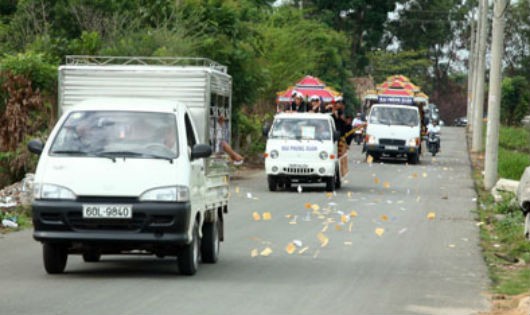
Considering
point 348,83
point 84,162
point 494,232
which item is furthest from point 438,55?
point 84,162

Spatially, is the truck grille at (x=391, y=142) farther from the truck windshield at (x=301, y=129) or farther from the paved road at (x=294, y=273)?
the paved road at (x=294, y=273)

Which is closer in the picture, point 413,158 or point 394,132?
point 394,132

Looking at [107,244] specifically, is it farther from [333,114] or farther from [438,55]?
[438,55]

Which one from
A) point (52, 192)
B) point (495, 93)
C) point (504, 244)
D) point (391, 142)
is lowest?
point (504, 244)

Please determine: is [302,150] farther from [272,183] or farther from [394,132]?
[394,132]

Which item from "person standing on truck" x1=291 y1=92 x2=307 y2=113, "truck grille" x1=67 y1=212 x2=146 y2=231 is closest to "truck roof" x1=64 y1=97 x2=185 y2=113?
"truck grille" x1=67 y1=212 x2=146 y2=231

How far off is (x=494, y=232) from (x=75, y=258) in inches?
328

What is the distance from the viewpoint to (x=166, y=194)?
1228cm

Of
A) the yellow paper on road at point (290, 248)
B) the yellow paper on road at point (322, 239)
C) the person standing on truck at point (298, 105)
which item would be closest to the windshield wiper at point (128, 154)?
the yellow paper on road at point (290, 248)

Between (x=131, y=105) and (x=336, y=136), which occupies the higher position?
(x=131, y=105)

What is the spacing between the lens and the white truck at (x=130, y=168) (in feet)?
39.9

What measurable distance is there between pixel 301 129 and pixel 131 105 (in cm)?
1655

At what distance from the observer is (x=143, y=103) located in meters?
13.6

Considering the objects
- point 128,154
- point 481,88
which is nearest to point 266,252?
point 128,154
